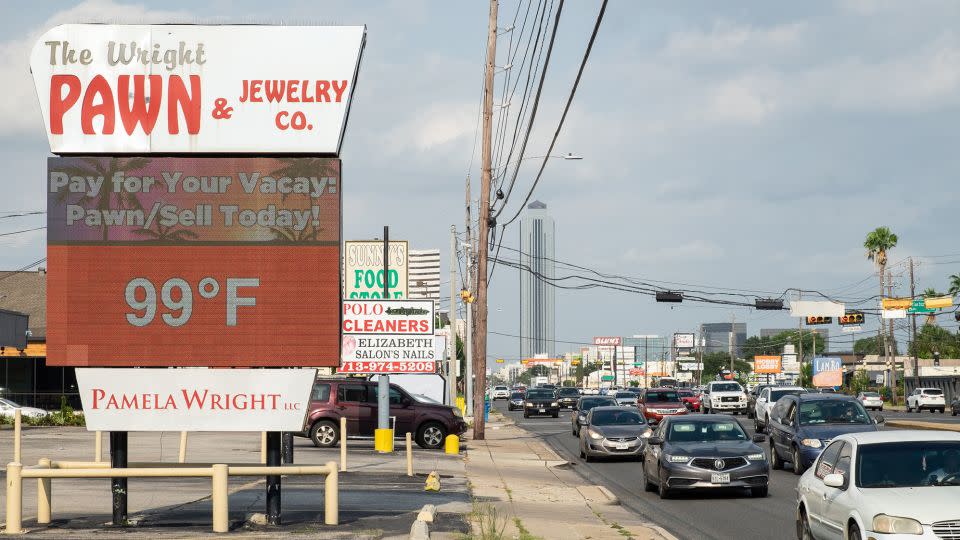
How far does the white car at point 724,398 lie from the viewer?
62.8 m

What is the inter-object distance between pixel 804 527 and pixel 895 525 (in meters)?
2.65

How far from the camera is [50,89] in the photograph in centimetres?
1387

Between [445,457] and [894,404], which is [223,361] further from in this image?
[894,404]

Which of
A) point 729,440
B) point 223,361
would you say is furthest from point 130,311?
point 729,440

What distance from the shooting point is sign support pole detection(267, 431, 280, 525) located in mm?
14133

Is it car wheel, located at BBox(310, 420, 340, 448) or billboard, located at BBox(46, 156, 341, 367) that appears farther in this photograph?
car wheel, located at BBox(310, 420, 340, 448)

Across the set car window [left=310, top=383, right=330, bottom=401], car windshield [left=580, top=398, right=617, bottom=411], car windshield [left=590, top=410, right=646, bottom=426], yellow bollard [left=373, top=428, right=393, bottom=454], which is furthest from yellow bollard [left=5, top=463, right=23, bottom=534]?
car windshield [left=580, top=398, right=617, bottom=411]

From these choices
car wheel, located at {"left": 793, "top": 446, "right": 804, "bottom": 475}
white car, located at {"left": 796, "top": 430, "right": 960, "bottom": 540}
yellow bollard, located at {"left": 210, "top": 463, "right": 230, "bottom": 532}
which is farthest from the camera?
car wheel, located at {"left": 793, "top": 446, "right": 804, "bottom": 475}

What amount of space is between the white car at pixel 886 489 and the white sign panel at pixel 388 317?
18904 millimetres

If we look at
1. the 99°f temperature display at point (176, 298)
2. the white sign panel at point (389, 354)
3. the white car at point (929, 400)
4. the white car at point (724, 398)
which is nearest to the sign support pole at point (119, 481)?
the 99°f temperature display at point (176, 298)

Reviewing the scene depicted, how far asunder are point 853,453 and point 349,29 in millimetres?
7658

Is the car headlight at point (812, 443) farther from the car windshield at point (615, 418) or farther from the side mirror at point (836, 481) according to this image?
the side mirror at point (836, 481)

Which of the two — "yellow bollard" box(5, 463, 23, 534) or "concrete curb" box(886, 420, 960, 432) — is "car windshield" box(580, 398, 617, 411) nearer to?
"concrete curb" box(886, 420, 960, 432)

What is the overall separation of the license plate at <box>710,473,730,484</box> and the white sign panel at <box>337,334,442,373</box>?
37.4 feet
